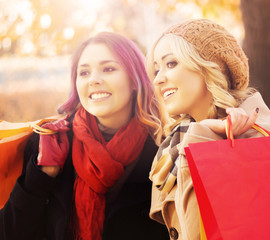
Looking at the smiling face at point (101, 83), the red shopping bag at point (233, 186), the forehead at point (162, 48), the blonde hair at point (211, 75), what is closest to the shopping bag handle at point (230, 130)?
the red shopping bag at point (233, 186)

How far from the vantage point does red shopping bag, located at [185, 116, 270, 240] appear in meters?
0.69

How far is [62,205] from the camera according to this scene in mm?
1116

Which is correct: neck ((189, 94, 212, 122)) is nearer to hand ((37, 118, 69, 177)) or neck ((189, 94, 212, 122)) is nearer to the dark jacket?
the dark jacket

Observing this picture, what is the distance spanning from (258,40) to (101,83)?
0.79m

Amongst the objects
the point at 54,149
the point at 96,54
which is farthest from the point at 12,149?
the point at 96,54

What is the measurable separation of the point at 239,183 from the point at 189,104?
36cm

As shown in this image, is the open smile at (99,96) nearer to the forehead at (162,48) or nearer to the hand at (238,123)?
the forehead at (162,48)

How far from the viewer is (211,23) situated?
99 cm

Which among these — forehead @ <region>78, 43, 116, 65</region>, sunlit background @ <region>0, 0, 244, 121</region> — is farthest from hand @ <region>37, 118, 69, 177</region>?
forehead @ <region>78, 43, 116, 65</region>

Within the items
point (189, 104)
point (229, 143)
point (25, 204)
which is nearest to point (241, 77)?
point (189, 104)

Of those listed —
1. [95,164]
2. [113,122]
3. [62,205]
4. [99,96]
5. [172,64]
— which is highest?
[172,64]

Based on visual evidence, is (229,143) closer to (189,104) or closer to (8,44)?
(189,104)

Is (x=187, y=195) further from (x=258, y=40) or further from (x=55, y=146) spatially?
(x=258, y=40)

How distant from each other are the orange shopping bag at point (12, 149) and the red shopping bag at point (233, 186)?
0.67 m
